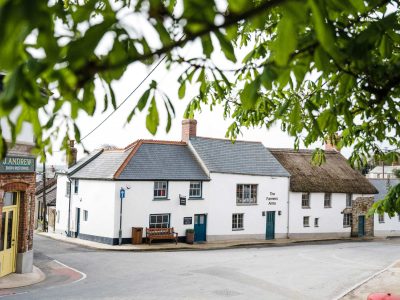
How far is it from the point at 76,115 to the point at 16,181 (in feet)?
53.5

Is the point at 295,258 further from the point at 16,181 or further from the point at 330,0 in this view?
the point at 330,0

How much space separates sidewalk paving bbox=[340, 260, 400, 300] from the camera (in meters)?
16.0

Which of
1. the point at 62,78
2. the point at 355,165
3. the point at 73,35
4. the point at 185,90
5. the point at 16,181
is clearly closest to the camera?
the point at 62,78

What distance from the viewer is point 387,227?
4275 centimetres

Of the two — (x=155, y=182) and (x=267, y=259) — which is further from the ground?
(x=155, y=182)

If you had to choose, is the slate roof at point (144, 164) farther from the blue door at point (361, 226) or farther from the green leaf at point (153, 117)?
the green leaf at point (153, 117)

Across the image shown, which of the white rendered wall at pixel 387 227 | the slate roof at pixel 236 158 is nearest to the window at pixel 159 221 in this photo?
the slate roof at pixel 236 158

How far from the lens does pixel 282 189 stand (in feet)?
117

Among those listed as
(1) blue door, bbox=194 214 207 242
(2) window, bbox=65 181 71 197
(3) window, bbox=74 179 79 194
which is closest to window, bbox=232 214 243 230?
(1) blue door, bbox=194 214 207 242

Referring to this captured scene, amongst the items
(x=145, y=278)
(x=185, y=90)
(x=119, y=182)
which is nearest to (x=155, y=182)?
(x=119, y=182)

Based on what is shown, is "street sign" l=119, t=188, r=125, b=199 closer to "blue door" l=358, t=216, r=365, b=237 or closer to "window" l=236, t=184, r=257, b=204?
"window" l=236, t=184, r=257, b=204

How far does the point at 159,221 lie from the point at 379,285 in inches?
632

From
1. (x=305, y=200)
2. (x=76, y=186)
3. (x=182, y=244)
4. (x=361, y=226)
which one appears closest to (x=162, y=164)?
(x=182, y=244)

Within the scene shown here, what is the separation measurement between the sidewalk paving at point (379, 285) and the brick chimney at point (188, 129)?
60.1 feet
